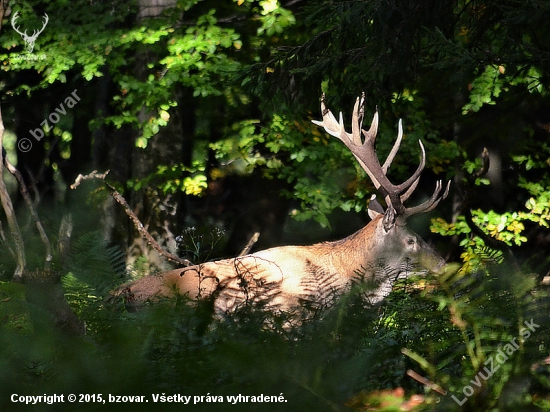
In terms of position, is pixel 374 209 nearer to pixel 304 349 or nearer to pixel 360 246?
pixel 360 246

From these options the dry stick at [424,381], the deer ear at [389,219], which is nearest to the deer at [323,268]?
the deer ear at [389,219]

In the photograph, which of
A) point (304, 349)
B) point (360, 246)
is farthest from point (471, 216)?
point (304, 349)

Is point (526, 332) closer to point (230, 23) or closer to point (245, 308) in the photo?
point (245, 308)

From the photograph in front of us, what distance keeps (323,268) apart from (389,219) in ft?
15.6

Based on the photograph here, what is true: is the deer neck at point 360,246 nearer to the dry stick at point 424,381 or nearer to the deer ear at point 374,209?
the deer ear at point 374,209

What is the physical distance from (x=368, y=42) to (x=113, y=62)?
4905mm

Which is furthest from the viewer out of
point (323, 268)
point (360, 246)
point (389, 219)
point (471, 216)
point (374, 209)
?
point (471, 216)

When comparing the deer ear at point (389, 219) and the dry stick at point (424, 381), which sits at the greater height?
the deer ear at point (389, 219)

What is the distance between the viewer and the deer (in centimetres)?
166

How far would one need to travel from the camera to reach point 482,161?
9.49 meters

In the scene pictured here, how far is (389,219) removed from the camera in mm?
6645

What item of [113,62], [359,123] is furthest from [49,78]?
[359,123]

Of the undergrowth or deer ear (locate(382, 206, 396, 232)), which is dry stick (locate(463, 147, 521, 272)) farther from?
the undergrowth

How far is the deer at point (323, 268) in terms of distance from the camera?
5.44ft
